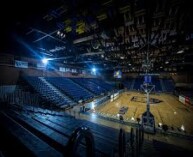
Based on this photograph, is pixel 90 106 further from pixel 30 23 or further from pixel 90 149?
pixel 90 149

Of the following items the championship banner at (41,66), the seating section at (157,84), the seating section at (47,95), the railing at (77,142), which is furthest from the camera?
the seating section at (157,84)

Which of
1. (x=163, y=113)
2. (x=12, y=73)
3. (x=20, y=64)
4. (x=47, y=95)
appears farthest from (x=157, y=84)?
(x=12, y=73)

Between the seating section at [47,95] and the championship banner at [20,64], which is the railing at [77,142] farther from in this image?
the championship banner at [20,64]

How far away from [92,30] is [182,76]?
1185 inches

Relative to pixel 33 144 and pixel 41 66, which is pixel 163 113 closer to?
pixel 33 144

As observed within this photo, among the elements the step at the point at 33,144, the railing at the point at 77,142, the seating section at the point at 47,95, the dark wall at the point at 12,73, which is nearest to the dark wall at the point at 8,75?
the dark wall at the point at 12,73

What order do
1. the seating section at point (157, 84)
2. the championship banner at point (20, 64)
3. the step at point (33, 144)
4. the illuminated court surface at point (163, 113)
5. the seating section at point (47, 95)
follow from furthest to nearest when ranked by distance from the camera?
the seating section at point (157, 84) < the championship banner at point (20, 64) < the seating section at point (47, 95) < the illuminated court surface at point (163, 113) < the step at point (33, 144)

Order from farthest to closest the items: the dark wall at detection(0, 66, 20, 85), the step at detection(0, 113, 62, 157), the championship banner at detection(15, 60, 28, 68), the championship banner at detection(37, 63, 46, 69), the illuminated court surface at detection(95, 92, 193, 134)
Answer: the championship banner at detection(37, 63, 46, 69) < the championship banner at detection(15, 60, 28, 68) < the dark wall at detection(0, 66, 20, 85) < the illuminated court surface at detection(95, 92, 193, 134) < the step at detection(0, 113, 62, 157)

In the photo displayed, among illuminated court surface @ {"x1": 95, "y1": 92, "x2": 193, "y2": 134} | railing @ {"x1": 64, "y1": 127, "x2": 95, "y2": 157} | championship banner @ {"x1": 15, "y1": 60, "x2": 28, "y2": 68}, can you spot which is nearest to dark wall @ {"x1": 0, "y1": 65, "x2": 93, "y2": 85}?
championship banner @ {"x1": 15, "y1": 60, "x2": 28, "y2": 68}

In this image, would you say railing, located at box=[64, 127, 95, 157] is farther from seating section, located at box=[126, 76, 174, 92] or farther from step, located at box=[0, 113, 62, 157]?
seating section, located at box=[126, 76, 174, 92]

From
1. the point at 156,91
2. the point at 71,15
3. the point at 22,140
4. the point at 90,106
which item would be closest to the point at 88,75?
the point at 90,106

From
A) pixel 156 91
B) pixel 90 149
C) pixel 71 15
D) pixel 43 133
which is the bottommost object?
pixel 156 91

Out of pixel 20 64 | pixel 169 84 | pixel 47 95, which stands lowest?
pixel 47 95

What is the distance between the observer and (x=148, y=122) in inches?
288
